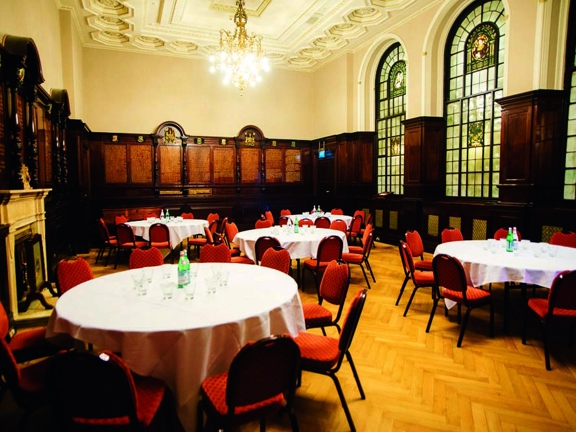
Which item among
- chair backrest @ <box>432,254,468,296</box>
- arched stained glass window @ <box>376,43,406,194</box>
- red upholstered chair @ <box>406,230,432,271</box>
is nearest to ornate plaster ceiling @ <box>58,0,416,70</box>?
arched stained glass window @ <box>376,43,406,194</box>

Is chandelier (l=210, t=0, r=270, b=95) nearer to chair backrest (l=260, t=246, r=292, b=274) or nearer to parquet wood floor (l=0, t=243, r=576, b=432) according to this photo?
chair backrest (l=260, t=246, r=292, b=274)

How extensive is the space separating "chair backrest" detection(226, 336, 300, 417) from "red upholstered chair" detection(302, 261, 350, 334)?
113 centimetres

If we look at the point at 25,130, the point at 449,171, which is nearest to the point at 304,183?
the point at 449,171

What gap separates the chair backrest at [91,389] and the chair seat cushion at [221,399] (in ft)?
1.20

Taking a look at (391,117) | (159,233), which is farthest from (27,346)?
(391,117)

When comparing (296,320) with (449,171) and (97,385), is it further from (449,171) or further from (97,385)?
(449,171)

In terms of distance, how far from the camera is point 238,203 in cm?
1138

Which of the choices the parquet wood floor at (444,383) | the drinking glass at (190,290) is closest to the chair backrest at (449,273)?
the parquet wood floor at (444,383)

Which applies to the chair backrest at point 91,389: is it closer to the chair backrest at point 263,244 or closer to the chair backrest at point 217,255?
the chair backrest at point 217,255

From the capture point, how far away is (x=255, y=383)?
1.73 metres

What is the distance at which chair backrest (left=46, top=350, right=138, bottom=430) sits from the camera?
1.51 metres

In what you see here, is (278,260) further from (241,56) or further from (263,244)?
(241,56)

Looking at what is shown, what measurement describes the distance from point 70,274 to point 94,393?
191 centimetres

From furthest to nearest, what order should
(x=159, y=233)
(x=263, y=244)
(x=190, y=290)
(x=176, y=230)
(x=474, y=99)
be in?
(x=474, y=99)
(x=176, y=230)
(x=159, y=233)
(x=263, y=244)
(x=190, y=290)
